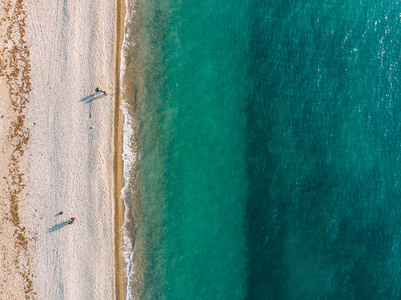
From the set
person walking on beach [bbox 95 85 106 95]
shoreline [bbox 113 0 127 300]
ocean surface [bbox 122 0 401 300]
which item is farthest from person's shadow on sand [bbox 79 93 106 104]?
ocean surface [bbox 122 0 401 300]

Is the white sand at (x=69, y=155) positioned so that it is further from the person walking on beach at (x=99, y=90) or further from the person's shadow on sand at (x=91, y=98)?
the person walking on beach at (x=99, y=90)

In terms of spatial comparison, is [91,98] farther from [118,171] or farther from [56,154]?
[118,171]

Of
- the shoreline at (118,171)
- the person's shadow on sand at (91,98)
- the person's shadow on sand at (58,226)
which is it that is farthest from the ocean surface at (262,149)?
the person's shadow on sand at (58,226)

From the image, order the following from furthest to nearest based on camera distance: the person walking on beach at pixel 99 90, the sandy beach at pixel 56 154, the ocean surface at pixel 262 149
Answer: the ocean surface at pixel 262 149, the person walking on beach at pixel 99 90, the sandy beach at pixel 56 154

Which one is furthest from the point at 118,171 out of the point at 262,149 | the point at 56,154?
the point at 262,149

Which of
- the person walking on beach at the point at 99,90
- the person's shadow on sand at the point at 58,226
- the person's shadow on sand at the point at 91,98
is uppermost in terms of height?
the person walking on beach at the point at 99,90

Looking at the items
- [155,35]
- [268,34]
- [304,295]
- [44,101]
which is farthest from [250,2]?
[304,295]

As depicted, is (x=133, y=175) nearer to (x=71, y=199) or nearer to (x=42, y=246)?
(x=71, y=199)
